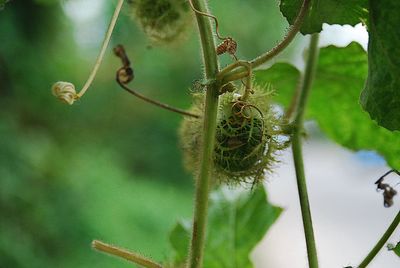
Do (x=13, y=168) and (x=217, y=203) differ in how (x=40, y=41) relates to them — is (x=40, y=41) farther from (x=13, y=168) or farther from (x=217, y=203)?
(x=217, y=203)

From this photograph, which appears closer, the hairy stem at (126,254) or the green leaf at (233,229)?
the hairy stem at (126,254)

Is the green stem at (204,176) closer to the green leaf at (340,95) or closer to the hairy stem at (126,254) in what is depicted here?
the hairy stem at (126,254)

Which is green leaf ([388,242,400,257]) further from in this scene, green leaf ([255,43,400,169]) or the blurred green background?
the blurred green background

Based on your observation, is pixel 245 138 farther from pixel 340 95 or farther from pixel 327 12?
pixel 340 95

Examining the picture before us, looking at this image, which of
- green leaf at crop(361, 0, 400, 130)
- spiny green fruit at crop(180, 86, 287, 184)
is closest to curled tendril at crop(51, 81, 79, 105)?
spiny green fruit at crop(180, 86, 287, 184)

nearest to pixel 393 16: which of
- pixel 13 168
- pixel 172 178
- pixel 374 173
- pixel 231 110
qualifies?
pixel 231 110

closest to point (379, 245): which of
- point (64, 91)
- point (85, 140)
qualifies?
point (64, 91)

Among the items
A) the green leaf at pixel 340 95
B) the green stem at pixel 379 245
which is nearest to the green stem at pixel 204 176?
the green stem at pixel 379 245
